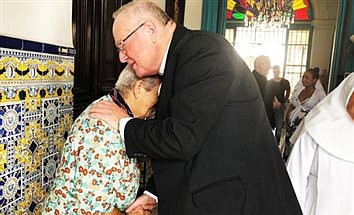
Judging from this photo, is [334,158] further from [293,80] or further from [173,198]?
[293,80]

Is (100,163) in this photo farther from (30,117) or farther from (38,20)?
(38,20)

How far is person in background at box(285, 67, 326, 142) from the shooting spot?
4.34 m

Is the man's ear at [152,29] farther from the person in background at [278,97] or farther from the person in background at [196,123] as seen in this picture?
the person in background at [278,97]

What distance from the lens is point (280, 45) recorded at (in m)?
10.4

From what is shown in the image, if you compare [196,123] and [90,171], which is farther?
[90,171]

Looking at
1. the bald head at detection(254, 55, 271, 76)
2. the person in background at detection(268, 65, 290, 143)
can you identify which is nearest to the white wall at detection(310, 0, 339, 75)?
the person in background at detection(268, 65, 290, 143)

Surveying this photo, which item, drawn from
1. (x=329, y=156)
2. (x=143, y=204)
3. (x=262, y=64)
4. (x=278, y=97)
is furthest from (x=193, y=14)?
(x=143, y=204)

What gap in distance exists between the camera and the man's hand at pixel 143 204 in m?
1.30

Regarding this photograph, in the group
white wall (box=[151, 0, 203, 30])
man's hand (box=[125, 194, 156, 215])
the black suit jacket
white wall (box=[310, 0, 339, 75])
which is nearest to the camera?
the black suit jacket

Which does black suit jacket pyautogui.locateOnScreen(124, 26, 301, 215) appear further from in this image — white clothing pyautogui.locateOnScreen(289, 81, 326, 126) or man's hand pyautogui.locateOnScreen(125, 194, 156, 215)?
white clothing pyautogui.locateOnScreen(289, 81, 326, 126)

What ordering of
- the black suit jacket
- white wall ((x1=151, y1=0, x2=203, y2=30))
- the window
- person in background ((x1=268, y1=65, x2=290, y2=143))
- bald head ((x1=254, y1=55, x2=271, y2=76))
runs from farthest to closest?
the window < person in background ((x1=268, y1=65, x2=290, y2=143)) < bald head ((x1=254, y1=55, x2=271, y2=76)) < white wall ((x1=151, y1=0, x2=203, y2=30)) < the black suit jacket

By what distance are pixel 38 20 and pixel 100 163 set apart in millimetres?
566

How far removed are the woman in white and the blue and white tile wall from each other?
3.71ft

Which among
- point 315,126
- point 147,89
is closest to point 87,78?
point 147,89
